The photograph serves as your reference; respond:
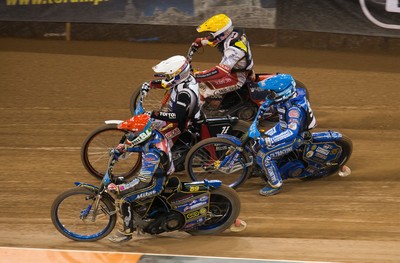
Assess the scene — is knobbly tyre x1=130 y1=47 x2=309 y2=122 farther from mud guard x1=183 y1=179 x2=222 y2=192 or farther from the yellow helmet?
mud guard x1=183 y1=179 x2=222 y2=192

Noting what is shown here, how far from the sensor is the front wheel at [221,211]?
791 centimetres

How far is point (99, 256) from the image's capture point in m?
6.98

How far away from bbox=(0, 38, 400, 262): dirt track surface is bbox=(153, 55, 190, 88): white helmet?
1.79m

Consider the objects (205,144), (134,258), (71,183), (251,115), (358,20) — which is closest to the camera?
(134,258)

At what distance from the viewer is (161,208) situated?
7.93 meters

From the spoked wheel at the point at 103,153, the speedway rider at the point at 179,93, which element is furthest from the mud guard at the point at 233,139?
the spoked wheel at the point at 103,153

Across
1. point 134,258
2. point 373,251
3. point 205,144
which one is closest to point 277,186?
point 205,144

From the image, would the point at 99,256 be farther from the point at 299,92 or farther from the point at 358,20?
the point at 358,20

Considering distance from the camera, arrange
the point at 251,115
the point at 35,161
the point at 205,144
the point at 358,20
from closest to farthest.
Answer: the point at 205,144 → the point at 35,161 → the point at 251,115 → the point at 358,20

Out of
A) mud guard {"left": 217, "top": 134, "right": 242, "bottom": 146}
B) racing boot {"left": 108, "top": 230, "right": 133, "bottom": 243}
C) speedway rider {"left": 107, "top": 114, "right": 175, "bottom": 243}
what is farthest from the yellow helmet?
racing boot {"left": 108, "top": 230, "right": 133, "bottom": 243}

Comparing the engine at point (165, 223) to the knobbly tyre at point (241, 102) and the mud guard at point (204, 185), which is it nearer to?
the mud guard at point (204, 185)

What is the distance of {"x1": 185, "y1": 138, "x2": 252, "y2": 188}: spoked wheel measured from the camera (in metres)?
8.95

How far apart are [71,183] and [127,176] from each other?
2.61ft

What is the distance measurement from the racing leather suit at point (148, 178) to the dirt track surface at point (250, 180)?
0.48 m
